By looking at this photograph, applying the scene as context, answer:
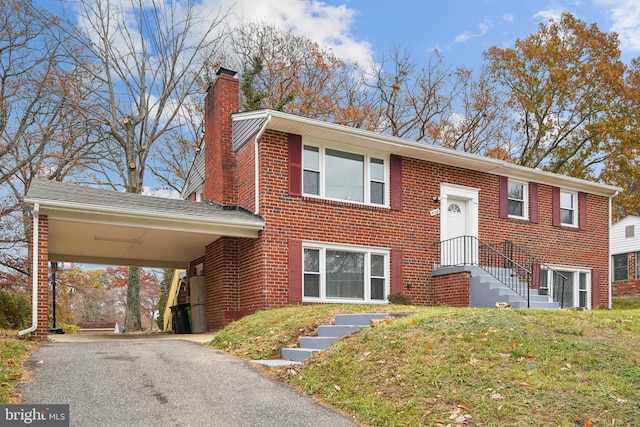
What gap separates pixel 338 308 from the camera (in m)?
11.2

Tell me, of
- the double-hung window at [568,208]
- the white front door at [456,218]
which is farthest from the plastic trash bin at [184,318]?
the double-hung window at [568,208]

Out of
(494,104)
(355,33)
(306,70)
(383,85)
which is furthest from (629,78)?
(306,70)

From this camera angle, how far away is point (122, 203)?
12727mm

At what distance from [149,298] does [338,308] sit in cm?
3882

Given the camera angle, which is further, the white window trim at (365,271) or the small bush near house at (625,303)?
the small bush near house at (625,303)

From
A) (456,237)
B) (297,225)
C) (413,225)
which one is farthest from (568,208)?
(297,225)

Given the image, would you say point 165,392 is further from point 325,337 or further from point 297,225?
point 297,225

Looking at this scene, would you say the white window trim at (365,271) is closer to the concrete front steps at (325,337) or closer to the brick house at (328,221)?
the brick house at (328,221)

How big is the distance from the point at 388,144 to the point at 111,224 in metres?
6.96

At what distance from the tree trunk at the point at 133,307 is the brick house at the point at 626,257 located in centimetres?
2243

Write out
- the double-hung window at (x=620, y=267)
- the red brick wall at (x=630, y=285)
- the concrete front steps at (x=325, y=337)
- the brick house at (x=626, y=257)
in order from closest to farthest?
the concrete front steps at (x=325, y=337) < the red brick wall at (x=630, y=285) < the brick house at (x=626, y=257) < the double-hung window at (x=620, y=267)

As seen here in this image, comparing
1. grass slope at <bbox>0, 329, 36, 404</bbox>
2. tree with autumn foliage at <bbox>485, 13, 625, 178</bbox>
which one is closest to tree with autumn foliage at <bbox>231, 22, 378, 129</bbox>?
tree with autumn foliage at <bbox>485, 13, 625, 178</bbox>

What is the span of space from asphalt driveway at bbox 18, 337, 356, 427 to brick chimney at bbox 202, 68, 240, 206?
6809 millimetres

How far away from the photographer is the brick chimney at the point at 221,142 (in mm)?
15594
